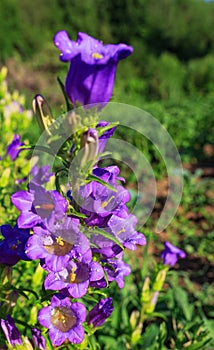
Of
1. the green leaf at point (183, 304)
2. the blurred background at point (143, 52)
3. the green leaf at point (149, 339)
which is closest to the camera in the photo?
the green leaf at point (149, 339)

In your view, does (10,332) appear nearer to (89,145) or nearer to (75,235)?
(75,235)

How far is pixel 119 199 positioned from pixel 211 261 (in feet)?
9.44

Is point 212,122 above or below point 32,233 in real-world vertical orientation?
below

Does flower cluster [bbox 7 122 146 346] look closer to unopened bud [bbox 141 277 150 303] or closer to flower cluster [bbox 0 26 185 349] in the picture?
flower cluster [bbox 0 26 185 349]

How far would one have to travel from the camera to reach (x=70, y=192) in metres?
1.14

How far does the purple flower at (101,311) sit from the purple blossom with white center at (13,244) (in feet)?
1.05

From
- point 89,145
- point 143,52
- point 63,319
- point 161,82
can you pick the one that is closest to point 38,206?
point 89,145

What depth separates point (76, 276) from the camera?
3.74 feet

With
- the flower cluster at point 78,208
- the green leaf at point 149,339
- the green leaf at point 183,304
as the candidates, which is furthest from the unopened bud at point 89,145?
the green leaf at point 183,304

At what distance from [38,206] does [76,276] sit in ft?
0.75

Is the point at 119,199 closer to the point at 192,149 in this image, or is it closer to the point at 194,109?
the point at 192,149

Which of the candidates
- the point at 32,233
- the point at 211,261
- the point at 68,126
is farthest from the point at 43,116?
the point at 211,261

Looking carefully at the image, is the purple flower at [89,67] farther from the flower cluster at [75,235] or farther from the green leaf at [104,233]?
the green leaf at [104,233]

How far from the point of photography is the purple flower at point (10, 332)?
1.28m
